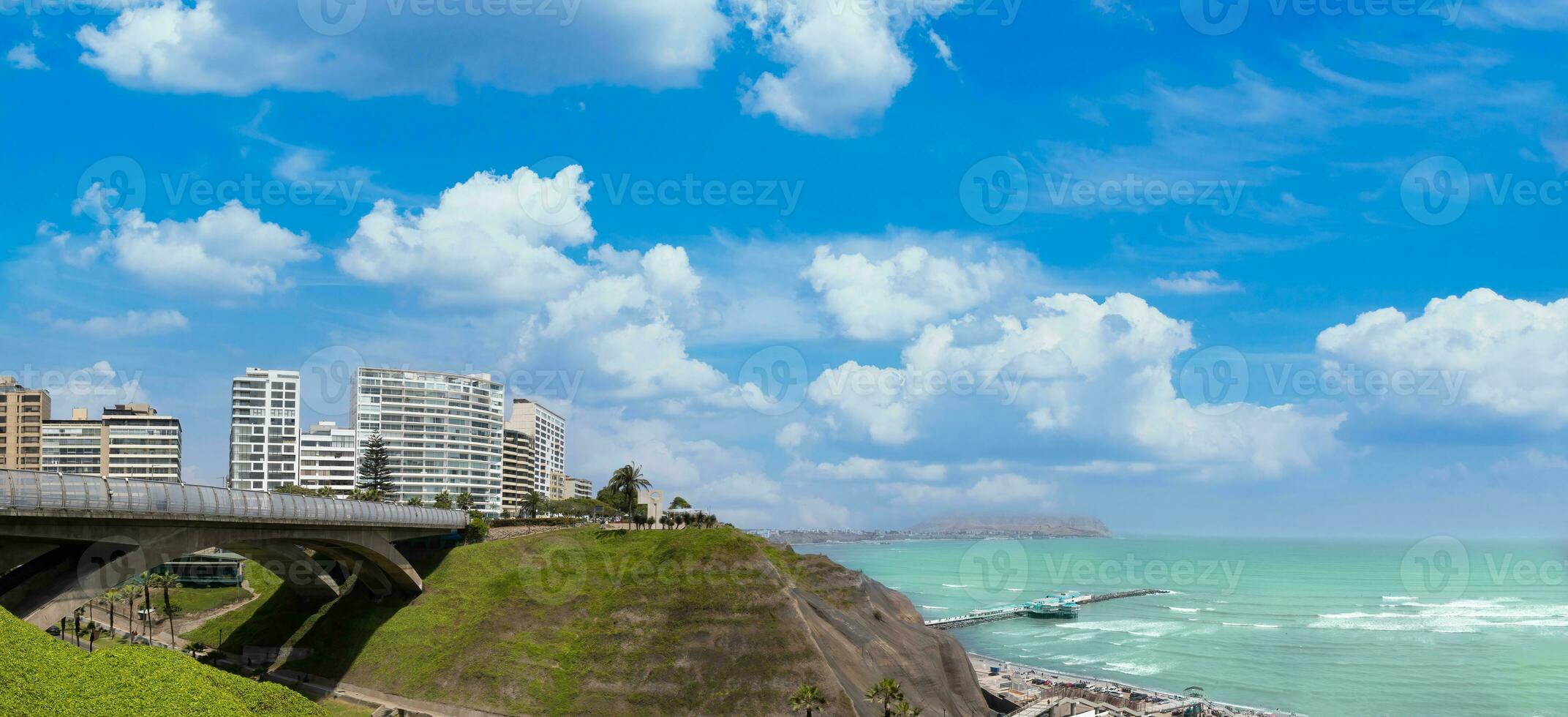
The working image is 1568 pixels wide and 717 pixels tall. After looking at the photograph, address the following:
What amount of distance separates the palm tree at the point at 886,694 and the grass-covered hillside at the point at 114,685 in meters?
37.0

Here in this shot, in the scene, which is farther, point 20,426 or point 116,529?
point 20,426

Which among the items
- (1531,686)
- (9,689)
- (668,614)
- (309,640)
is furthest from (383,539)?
(1531,686)

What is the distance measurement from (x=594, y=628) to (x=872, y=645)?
23040 millimetres

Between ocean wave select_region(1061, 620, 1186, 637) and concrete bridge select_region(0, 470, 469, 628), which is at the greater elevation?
concrete bridge select_region(0, 470, 469, 628)

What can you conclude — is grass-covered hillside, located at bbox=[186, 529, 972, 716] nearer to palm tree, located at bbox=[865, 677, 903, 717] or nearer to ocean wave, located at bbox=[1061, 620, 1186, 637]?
palm tree, located at bbox=[865, 677, 903, 717]

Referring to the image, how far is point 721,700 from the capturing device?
7144cm

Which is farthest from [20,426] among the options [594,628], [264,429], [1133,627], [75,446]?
[1133,627]

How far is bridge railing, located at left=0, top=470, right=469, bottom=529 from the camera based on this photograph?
4619 cm

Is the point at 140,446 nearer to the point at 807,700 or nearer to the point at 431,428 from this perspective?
the point at 431,428

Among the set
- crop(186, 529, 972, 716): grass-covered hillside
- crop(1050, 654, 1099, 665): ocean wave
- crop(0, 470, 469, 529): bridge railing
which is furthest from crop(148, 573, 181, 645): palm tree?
crop(1050, 654, 1099, 665): ocean wave

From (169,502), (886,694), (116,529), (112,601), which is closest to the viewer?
(116,529)

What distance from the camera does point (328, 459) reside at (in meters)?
184

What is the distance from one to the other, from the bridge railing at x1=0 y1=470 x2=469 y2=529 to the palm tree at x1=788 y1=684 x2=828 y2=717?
120 ft

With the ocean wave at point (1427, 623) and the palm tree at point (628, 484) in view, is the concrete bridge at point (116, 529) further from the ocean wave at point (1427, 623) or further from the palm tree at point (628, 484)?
the ocean wave at point (1427, 623)
